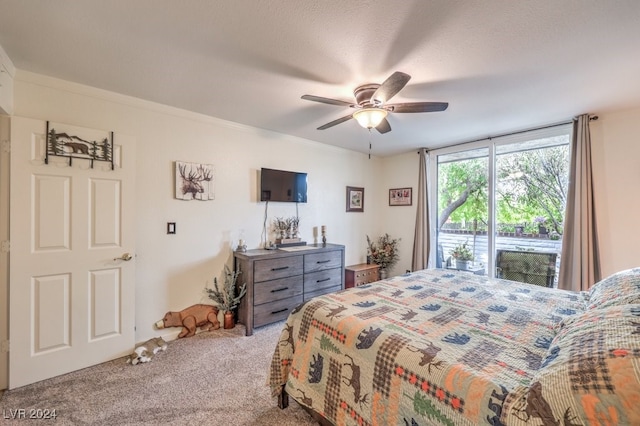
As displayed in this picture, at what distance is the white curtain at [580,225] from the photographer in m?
2.80

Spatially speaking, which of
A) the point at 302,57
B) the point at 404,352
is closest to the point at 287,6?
the point at 302,57

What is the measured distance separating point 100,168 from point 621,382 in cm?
336

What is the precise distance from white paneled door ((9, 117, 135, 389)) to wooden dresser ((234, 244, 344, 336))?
3.53 ft

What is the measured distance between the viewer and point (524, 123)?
317cm

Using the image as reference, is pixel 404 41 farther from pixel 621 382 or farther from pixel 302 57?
pixel 621 382

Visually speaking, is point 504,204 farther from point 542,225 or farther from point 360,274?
point 360,274

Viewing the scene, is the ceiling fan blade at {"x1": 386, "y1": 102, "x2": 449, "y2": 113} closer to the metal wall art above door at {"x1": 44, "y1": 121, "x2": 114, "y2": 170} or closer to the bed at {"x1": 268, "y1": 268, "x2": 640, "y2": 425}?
the bed at {"x1": 268, "y1": 268, "x2": 640, "y2": 425}

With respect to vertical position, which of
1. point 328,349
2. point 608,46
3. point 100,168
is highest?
point 608,46

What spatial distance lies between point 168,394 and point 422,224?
3801 millimetres

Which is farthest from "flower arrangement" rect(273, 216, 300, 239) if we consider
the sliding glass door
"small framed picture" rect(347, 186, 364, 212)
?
the sliding glass door

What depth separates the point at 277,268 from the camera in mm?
3146

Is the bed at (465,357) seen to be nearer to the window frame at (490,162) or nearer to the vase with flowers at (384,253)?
the window frame at (490,162)

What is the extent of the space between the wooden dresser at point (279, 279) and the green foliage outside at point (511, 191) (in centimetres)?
212

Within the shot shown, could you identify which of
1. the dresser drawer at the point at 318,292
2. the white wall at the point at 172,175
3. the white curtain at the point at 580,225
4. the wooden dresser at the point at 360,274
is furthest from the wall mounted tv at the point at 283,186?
the white curtain at the point at 580,225
